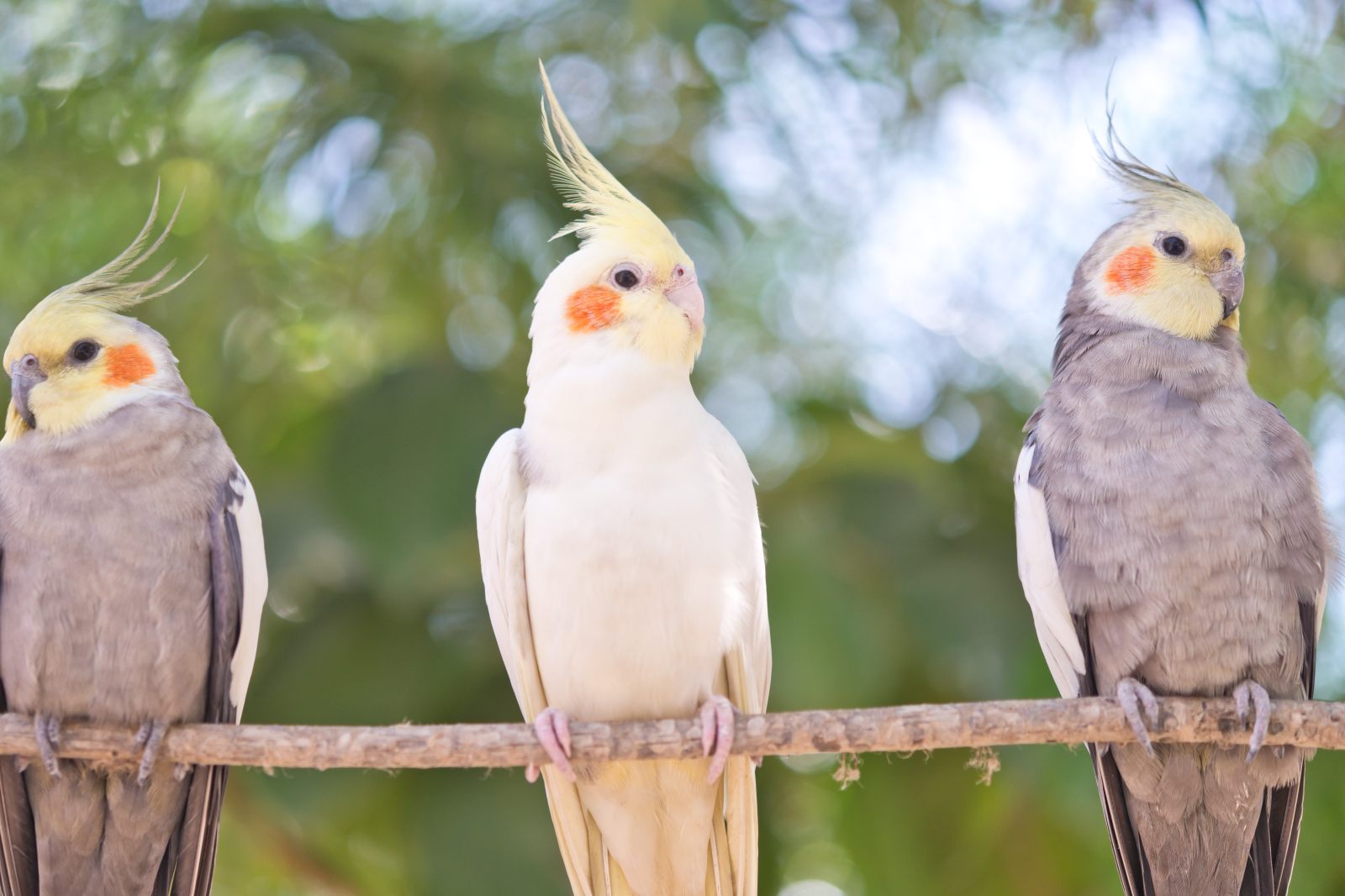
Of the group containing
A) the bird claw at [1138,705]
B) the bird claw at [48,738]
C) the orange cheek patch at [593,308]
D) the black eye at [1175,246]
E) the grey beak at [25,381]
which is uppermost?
the black eye at [1175,246]

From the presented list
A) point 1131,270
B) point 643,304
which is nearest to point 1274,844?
point 1131,270

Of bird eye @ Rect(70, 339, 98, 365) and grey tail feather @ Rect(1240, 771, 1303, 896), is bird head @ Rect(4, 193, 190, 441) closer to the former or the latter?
bird eye @ Rect(70, 339, 98, 365)

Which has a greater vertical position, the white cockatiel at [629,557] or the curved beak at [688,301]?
the curved beak at [688,301]

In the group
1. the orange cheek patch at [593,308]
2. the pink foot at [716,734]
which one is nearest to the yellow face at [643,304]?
the orange cheek patch at [593,308]

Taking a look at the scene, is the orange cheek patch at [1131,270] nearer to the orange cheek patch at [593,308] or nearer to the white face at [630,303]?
the white face at [630,303]

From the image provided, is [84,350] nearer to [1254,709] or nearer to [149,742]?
[149,742]

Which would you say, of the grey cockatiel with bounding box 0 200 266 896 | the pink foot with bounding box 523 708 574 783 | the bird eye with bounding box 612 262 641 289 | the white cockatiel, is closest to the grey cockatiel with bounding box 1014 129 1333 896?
the white cockatiel

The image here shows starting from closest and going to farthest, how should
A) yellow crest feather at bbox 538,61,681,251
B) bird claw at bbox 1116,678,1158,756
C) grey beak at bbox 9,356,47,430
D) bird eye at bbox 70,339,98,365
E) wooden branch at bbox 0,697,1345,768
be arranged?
wooden branch at bbox 0,697,1345,768 → bird claw at bbox 1116,678,1158,756 → grey beak at bbox 9,356,47,430 → bird eye at bbox 70,339,98,365 → yellow crest feather at bbox 538,61,681,251

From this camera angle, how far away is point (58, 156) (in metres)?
7.55

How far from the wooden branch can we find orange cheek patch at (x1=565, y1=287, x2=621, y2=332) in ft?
4.28

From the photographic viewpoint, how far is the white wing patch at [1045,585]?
4.56 m

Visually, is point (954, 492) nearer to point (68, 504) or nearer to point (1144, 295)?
point (1144, 295)

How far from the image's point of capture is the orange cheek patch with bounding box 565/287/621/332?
459 cm

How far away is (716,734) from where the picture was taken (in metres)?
4.16
